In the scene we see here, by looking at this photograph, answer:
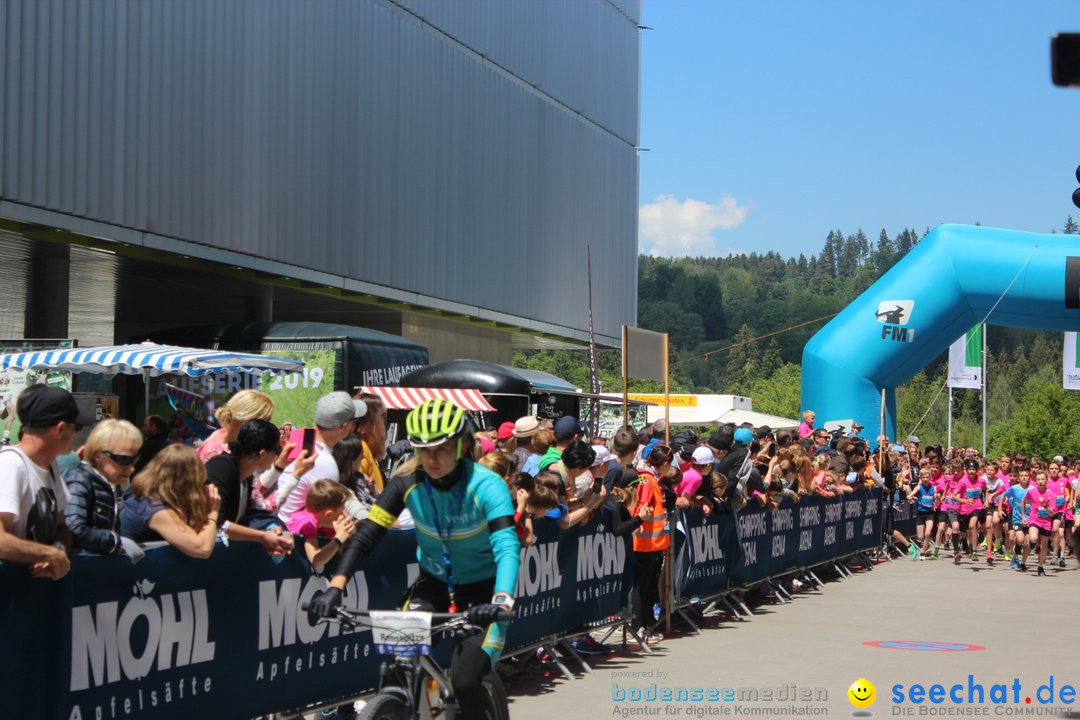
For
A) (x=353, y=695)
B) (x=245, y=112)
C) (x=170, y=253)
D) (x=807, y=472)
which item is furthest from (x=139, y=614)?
(x=245, y=112)

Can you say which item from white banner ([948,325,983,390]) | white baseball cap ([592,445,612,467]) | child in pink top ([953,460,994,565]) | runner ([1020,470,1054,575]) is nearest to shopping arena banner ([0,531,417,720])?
white baseball cap ([592,445,612,467])

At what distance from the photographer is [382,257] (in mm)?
27109

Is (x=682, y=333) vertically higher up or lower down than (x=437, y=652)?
higher up

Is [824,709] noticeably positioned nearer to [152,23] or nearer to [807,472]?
[807,472]

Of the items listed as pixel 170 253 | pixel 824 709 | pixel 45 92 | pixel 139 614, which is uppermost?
pixel 45 92

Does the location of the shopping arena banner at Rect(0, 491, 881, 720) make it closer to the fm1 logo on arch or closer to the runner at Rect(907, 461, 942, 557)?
the fm1 logo on arch

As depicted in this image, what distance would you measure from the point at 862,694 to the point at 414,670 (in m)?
4.65

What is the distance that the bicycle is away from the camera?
522 centimetres

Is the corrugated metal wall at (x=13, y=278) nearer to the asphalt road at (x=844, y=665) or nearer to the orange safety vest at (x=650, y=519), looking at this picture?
the orange safety vest at (x=650, y=519)

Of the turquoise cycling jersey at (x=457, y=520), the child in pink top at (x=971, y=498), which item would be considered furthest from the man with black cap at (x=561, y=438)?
the child in pink top at (x=971, y=498)

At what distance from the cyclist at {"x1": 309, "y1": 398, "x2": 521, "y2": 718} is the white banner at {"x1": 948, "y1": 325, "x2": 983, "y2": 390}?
36.2 metres

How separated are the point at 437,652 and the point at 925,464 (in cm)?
1831

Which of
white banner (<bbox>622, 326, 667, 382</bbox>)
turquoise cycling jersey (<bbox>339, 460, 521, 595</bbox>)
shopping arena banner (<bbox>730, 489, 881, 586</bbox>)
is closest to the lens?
turquoise cycling jersey (<bbox>339, 460, 521, 595</bbox>)

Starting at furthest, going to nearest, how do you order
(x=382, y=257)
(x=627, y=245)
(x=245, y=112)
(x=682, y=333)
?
(x=682, y=333) < (x=627, y=245) < (x=382, y=257) < (x=245, y=112)
